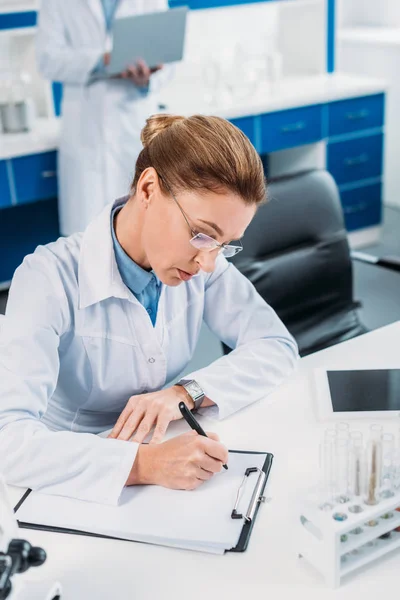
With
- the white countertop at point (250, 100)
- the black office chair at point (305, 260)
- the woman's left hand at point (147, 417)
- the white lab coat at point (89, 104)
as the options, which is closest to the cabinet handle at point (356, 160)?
the white countertop at point (250, 100)

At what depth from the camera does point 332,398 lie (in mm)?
1388

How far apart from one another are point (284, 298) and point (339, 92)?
2.12 m

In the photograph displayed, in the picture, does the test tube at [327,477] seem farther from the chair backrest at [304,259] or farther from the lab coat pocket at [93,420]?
the chair backrest at [304,259]

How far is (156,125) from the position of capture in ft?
4.57

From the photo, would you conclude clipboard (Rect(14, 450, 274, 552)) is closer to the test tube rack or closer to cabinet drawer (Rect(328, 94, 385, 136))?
the test tube rack

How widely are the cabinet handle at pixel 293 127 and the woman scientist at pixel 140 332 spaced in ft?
7.70

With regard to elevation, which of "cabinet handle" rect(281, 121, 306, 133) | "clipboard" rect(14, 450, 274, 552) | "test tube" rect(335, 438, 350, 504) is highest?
"test tube" rect(335, 438, 350, 504)

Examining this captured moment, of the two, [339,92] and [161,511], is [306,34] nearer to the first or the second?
[339,92]

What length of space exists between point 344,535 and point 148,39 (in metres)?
2.41

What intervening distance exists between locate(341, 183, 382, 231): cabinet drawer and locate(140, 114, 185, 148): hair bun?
9.03 feet

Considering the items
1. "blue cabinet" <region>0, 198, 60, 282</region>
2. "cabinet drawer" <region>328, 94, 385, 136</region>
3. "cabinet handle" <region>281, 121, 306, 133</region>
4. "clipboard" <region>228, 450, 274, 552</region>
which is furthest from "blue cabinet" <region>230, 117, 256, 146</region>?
"clipboard" <region>228, 450, 274, 552</region>

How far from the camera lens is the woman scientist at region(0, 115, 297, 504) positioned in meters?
1.17

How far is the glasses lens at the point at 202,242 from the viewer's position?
4.06ft

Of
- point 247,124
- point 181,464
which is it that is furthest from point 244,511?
point 247,124
